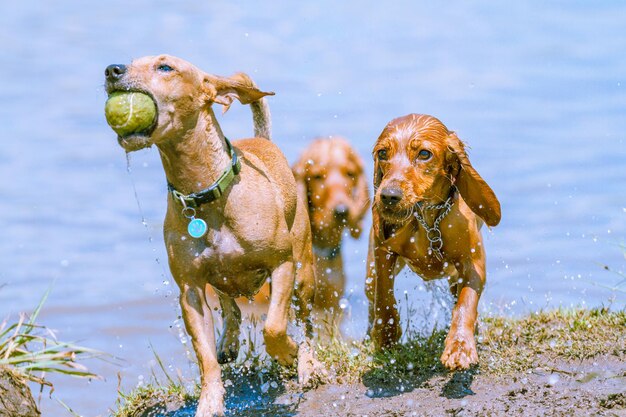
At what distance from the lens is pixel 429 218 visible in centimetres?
648

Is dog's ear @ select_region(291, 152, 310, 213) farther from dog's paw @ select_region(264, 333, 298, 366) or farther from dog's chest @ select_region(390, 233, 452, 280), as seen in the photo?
dog's paw @ select_region(264, 333, 298, 366)

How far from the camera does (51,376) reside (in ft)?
28.4

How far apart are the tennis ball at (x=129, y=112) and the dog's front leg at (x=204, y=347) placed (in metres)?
0.98

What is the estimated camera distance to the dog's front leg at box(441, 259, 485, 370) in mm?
5891

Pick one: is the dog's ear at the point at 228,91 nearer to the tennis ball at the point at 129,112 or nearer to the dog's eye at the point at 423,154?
the tennis ball at the point at 129,112

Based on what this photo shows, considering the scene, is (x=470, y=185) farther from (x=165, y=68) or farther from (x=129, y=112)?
(x=129, y=112)

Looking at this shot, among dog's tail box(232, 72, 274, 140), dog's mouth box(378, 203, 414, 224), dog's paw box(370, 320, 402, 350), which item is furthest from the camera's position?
dog's tail box(232, 72, 274, 140)

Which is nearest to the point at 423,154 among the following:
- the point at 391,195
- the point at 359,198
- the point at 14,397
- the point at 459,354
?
the point at 391,195

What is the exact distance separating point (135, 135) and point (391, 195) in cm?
135

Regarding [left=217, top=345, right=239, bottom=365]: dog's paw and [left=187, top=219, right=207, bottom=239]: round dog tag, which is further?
[left=217, top=345, right=239, bottom=365]: dog's paw

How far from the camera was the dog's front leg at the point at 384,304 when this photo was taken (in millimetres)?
6750

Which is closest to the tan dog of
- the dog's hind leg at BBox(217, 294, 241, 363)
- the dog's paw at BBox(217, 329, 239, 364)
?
the dog's hind leg at BBox(217, 294, 241, 363)

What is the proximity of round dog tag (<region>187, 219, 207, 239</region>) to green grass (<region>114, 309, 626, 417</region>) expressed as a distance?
1.14 meters

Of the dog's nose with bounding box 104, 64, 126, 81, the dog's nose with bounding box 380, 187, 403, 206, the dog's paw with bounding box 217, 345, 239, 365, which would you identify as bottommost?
the dog's paw with bounding box 217, 345, 239, 365
